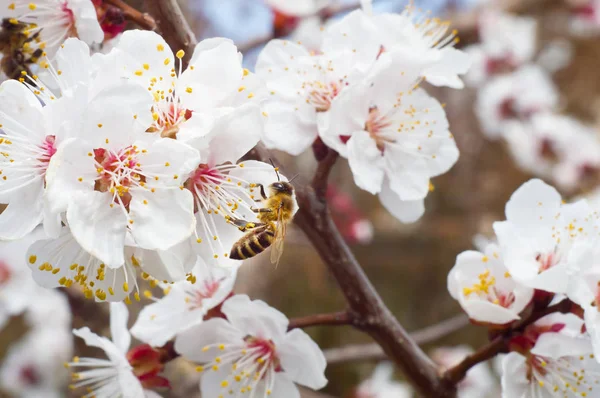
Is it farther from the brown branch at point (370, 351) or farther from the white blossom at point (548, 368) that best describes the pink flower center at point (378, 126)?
the brown branch at point (370, 351)

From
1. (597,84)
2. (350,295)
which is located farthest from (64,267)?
(597,84)

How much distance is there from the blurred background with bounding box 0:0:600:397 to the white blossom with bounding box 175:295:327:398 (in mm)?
612

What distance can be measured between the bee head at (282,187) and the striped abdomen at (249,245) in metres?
0.07

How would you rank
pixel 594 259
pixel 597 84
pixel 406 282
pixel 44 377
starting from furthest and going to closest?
pixel 597 84 < pixel 406 282 < pixel 44 377 < pixel 594 259

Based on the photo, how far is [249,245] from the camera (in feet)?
3.09

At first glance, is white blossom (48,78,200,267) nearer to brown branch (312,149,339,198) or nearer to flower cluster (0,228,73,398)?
brown branch (312,149,339,198)

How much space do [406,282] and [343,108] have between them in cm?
441

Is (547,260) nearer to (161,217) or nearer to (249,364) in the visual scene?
(249,364)

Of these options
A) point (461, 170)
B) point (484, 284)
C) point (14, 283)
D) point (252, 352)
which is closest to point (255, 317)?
point (252, 352)

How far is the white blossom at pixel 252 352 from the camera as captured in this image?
3.51ft

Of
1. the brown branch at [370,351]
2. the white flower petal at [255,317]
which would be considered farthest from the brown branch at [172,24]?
the brown branch at [370,351]

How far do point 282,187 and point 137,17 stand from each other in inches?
16.1

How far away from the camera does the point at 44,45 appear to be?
1.06 metres

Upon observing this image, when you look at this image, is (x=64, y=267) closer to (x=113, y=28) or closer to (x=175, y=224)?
(x=175, y=224)
